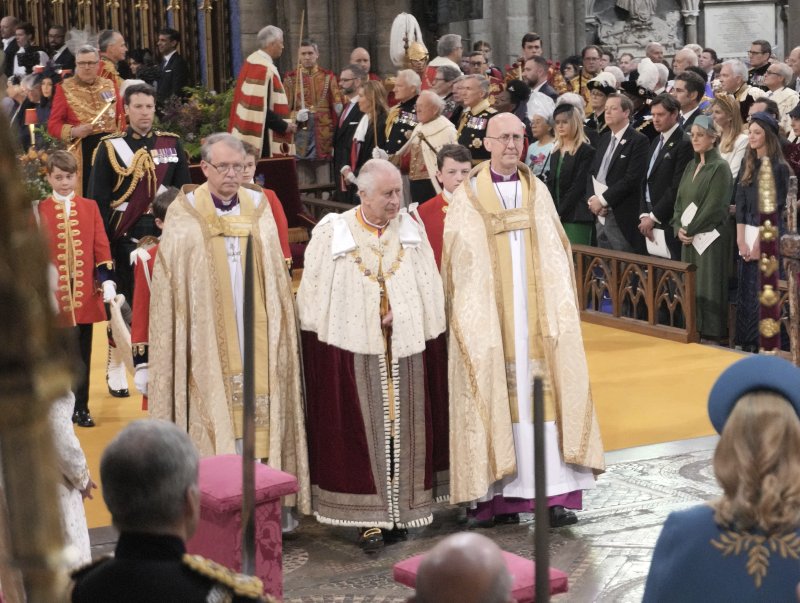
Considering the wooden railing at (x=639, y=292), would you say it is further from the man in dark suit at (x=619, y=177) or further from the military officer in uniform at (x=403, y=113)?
the military officer in uniform at (x=403, y=113)

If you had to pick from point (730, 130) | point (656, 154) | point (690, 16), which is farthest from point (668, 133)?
point (690, 16)

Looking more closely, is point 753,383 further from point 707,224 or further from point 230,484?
point 707,224

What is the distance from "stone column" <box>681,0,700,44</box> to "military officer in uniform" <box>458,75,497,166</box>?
11184mm

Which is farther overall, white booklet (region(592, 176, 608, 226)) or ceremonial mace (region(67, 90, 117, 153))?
white booklet (region(592, 176, 608, 226))

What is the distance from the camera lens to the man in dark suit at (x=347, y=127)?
14.6 meters

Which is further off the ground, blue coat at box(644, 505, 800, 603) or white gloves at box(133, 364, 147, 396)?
blue coat at box(644, 505, 800, 603)

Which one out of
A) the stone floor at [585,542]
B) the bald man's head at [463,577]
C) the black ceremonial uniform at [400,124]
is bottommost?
the stone floor at [585,542]

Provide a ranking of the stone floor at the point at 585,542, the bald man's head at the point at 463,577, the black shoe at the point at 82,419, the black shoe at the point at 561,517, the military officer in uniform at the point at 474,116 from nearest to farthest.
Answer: the bald man's head at the point at 463,577, the stone floor at the point at 585,542, the black shoe at the point at 561,517, the black shoe at the point at 82,419, the military officer in uniform at the point at 474,116

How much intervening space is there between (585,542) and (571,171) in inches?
227

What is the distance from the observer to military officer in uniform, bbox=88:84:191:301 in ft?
30.9

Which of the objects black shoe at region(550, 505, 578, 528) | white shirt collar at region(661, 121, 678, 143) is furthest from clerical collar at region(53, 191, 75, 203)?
white shirt collar at region(661, 121, 678, 143)

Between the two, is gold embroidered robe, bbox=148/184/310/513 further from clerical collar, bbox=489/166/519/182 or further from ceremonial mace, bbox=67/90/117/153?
ceremonial mace, bbox=67/90/117/153

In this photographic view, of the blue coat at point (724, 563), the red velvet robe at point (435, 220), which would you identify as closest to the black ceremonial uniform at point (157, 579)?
the blue coat at point (724, 563)

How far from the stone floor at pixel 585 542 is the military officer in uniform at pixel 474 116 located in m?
4.95
